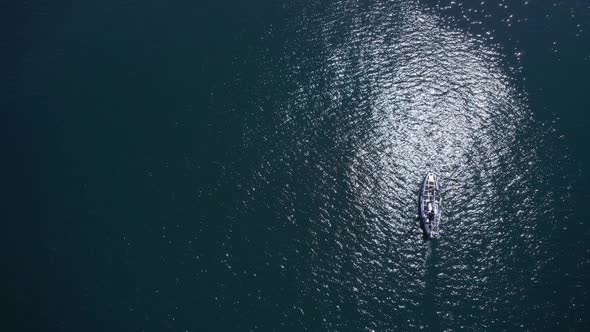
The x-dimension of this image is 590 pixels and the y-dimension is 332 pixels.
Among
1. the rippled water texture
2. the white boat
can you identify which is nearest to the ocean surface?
the rippled water texture

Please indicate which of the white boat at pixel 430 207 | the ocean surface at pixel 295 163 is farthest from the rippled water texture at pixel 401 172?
the white boat at pixel 430 207

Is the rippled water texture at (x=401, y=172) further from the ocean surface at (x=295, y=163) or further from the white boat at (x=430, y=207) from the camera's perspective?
the white boat at (x=430, y=207)

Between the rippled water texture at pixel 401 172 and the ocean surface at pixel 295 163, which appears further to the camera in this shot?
the ocean surface at pixel 295 163

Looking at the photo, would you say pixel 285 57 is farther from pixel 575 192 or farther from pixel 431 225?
pixel 575 192

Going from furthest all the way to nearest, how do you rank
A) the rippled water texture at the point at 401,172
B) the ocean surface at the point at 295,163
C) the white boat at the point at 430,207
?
the white boat at the point at 430,207
the ocean surface at the point at 295,163
the rippled water texture at the point at 401,172

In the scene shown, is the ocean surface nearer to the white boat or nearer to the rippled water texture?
the rippled water texture

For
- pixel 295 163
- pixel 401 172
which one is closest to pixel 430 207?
pixel 401 172

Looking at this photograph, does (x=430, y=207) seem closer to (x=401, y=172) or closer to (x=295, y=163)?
(x=401, y=172)
